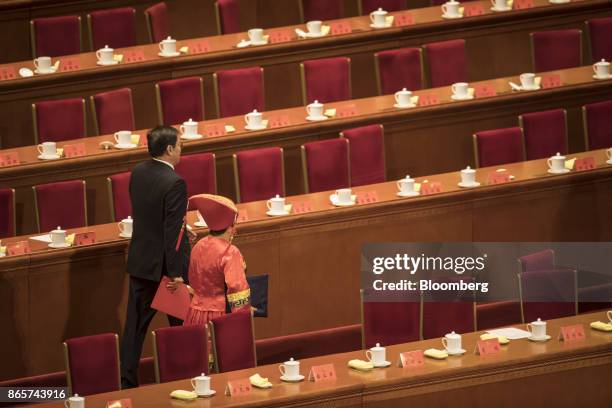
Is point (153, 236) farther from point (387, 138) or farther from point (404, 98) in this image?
point (404, 98)

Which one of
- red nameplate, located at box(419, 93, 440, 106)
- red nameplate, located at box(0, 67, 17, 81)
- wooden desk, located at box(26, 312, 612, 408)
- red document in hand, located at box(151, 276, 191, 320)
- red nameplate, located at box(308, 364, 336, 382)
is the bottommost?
wooden desk, located at box(26, 312, 612, 408)

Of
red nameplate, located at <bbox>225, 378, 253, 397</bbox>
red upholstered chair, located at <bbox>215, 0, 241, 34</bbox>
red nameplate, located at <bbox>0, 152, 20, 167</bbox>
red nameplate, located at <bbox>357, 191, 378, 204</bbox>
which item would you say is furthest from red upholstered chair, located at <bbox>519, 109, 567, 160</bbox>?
red nameplate, located at <bbox>225, 378, 253, 397</bbox>

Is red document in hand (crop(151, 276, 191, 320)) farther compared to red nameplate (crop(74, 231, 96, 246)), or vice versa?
red nameplate (crop(74, 231, 96, 246))

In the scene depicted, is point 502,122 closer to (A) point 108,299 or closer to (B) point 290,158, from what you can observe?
(B) point 290,158

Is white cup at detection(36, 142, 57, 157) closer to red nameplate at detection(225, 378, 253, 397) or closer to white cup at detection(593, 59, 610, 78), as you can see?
red nameplate at detection(225, 378, 253, 397)

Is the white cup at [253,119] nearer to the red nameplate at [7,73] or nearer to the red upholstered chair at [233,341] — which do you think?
the red nameplate at [7,73]

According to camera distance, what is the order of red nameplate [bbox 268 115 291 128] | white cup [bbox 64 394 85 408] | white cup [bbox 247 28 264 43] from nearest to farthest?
white cup [bbox 64 394 85 408] < red nameplate [bbox 268 115 291 128] < white cup [bbox 247 28 264 43]

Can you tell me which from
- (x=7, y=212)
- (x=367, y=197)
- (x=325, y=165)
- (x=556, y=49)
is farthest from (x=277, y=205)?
(x=556, y=49)

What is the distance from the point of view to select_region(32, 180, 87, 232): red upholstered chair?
6.29 metres

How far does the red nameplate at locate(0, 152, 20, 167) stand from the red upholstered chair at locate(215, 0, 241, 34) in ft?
6.07

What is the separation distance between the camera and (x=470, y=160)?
7266 mm

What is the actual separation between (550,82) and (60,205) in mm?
2709

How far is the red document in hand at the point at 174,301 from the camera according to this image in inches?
217

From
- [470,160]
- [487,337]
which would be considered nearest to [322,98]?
[470,160]
